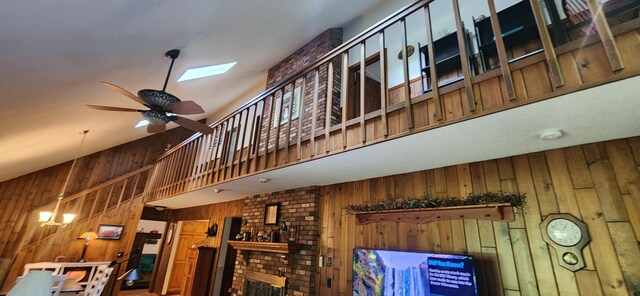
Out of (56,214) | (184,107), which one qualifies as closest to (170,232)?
(56,214)

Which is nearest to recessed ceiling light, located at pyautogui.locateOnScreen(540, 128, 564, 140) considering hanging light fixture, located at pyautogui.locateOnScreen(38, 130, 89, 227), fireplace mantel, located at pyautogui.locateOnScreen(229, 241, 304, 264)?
fireplace mantel, located at pyautogui.locateOnScreen(229, 241, 304, 264)

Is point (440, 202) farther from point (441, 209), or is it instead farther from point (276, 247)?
point (276, 247)

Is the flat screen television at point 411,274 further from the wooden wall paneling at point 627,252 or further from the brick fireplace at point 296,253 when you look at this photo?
the wooden wall paneling at point 627,252

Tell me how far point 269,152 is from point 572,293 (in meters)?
3.21

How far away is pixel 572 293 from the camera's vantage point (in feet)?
7.14

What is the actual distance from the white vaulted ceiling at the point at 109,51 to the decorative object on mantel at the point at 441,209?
310 centimetres

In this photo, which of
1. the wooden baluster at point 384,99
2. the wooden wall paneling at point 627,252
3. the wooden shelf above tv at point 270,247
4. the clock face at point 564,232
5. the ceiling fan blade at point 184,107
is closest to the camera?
A: the wooden wall paneling at point 627,252

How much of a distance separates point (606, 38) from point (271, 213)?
4.49 meters

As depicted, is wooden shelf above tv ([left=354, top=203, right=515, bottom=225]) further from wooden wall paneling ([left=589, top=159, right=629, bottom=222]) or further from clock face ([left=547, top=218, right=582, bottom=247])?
wooden wall paneling ([left=589, top=159, right=629, bottom=222])

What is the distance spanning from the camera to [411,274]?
2.87m

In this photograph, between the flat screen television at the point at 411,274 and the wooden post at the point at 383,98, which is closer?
the wooden post at the point at 383,98

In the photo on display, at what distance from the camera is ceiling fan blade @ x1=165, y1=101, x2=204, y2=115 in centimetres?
349

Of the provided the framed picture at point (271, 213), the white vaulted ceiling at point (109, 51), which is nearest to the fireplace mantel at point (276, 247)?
the framed picture at point (271, 213)

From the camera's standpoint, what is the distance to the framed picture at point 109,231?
6730mm
